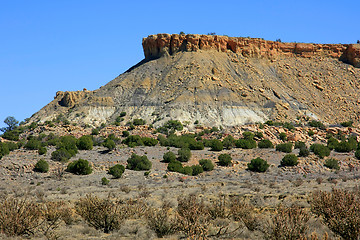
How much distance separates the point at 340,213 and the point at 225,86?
69.5 meters

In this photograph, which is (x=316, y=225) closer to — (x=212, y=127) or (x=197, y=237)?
(x=197, y=237)

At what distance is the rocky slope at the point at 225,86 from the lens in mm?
76188

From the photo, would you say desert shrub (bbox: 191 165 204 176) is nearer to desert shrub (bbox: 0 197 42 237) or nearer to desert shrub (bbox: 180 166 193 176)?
desert shrub (bbox: 180 166 193 176)

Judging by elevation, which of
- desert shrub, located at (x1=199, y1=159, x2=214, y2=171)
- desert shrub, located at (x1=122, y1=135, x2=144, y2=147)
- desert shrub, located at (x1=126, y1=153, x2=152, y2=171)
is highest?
desert shrub, located at (x1=122, y1=135, x2=144, y2=147)

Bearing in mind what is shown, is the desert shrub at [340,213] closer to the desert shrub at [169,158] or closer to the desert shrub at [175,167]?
→ the desert shrub at [175,167]

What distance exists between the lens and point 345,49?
334ft

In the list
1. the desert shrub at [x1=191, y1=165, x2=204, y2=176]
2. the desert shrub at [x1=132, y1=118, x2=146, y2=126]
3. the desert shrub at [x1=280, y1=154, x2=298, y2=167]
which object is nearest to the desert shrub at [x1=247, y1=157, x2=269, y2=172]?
the desert shrub at [x1=280, y1=154, x2=298, y2=167]

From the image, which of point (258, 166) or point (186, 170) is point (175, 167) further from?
point (258, 166)

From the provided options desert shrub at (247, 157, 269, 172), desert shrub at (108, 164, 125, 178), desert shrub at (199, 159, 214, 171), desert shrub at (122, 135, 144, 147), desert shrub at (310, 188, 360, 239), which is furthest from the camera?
desert shrub at (122, 135, 144, 147)

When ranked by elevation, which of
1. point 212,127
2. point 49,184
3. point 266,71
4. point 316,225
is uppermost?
point 266,71

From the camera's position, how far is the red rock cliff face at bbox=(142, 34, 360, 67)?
9125cm

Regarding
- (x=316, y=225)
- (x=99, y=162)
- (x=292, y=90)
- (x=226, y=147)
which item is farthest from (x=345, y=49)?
(x=316, y=225)

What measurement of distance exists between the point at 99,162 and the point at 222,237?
25310 mm

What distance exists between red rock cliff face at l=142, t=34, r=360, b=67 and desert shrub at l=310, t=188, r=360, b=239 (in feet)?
257
